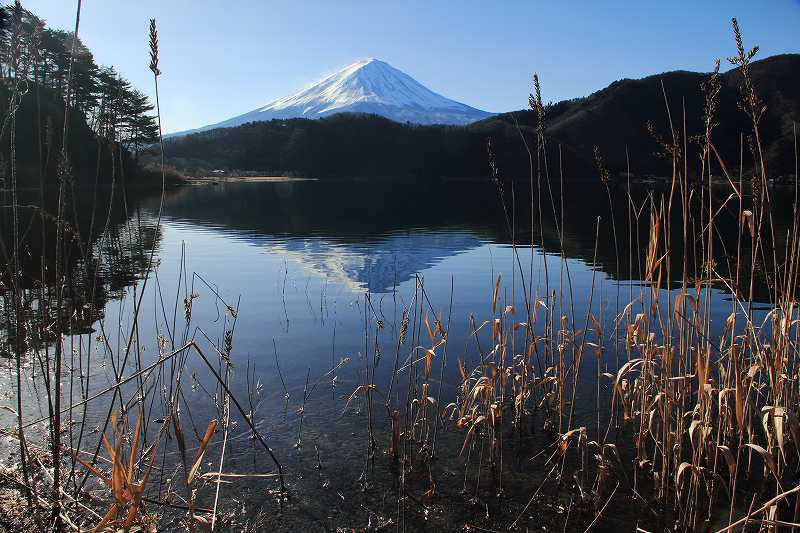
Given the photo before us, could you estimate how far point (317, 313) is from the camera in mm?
9633

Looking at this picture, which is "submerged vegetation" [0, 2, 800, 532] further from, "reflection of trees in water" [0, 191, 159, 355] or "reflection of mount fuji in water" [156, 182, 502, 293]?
"reflection of mount fuji in water" [156, 182, 502, 293]

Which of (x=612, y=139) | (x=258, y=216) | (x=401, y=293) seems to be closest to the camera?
(x=401, y=293)

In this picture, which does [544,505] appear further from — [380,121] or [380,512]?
[380,121]

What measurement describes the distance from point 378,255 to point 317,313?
740cm

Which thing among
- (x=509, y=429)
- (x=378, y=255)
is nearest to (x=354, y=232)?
(x=378, y=255)

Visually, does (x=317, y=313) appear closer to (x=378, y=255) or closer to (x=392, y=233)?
(x=378, y=255)

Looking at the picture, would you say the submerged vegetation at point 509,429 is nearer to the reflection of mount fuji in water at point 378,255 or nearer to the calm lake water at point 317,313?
the calm lake water at point 317,313

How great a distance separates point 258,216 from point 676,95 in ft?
365

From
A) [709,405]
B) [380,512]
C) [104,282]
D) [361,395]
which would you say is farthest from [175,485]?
[104,282]

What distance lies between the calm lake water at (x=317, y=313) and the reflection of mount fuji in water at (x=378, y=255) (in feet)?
0.21

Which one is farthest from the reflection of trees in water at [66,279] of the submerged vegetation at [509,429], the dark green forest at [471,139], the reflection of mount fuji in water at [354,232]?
the dark green forest at [471,139]

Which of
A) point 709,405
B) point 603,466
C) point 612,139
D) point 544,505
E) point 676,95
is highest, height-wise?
point 676,95

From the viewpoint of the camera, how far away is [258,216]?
30.1 metres

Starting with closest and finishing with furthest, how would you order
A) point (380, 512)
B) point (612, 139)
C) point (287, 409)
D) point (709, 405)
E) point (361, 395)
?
point (709, 405) → point (380, 512) → point (287, 409) → point (361, 395) → point (612, 139)
